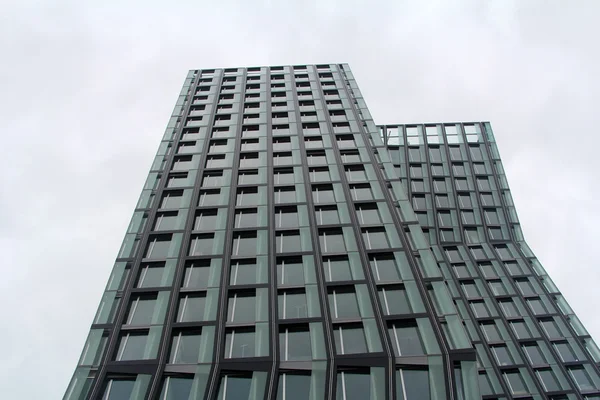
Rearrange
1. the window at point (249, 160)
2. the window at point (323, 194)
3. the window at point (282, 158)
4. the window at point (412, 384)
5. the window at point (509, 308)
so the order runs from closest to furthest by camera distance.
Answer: the window at point (412, 384) < the window at point (323, 194) < the window at point (249, 160) < the window at point (282, 158) < the window at point (509, 308)

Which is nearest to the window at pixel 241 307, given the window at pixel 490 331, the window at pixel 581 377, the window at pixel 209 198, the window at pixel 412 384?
the window at pixel 412 384

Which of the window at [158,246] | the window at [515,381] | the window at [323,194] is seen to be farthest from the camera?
the window at [515,381]

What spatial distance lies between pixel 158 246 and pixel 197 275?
4555 millimetres

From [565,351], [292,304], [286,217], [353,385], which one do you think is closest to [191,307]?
[292,304]

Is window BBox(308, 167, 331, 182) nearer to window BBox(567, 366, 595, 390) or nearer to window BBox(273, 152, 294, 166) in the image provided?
window BBox(273, 152, 294, 166)

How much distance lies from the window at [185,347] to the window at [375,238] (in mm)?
13576

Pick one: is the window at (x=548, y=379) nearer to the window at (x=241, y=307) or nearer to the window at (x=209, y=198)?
the window at (x=241, y=307)

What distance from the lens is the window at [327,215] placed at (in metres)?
37.7

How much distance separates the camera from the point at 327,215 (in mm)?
38531

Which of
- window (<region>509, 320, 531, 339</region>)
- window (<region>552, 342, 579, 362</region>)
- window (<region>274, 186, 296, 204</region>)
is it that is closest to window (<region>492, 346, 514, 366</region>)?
window (<region>509, 320, 531, 339</region>)

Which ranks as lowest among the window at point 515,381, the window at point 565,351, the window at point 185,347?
the window at point 185,347

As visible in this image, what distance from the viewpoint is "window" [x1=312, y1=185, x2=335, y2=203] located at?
40.4 metres

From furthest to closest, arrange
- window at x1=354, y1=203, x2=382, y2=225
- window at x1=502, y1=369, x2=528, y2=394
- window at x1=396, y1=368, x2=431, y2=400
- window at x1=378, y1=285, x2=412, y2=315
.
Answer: window at x1=502, y1=369, x2=528, y2=394
window at x1=354, y1=203, x2=382, y2=225
window at x1=378, y1=285, x2=412, y2=315
window at x1=396, y1=368, x2=431, y2=400

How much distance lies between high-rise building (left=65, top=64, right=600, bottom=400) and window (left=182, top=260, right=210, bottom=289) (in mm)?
116
